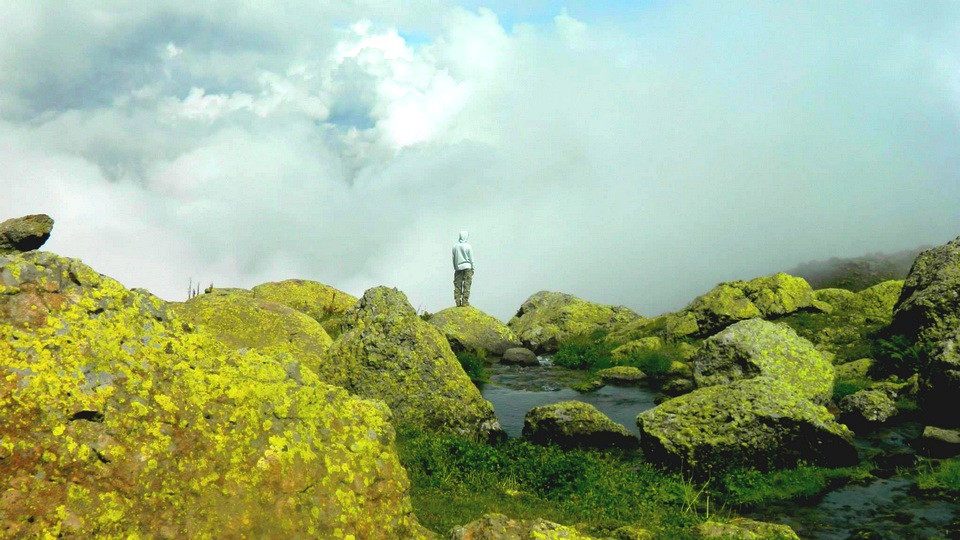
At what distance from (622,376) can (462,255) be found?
1935 centimetres

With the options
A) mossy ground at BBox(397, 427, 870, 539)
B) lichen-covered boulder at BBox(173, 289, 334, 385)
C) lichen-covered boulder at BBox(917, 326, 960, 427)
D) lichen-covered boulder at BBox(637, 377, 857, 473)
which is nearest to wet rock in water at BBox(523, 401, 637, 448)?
mossy ground at BBox(397, 427, 870, 539)

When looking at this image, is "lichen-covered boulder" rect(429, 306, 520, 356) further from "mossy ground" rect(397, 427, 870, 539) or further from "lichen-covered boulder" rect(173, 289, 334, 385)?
"mossy ground" rect(397, 427, 870, 539)

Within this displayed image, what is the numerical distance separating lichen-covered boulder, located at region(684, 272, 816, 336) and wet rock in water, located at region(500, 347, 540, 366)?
8.80 metres

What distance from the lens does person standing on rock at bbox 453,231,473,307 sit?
48.7 m

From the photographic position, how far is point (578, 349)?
3991 cm

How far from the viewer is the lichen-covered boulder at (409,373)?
19.8 meters

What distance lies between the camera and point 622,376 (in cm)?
3212

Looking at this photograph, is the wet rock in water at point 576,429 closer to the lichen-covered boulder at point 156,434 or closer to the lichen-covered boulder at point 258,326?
the lichen-covered boulder at point 258,326

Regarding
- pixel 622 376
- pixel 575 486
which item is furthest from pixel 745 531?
pixel 622 376

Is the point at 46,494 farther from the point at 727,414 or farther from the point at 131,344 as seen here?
the point at 727,414

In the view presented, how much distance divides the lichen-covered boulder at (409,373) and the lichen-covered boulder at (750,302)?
2070 cm

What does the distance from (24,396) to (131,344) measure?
3.96 feet

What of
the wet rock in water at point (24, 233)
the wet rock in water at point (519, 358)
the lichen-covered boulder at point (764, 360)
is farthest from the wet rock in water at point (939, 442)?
the wet rock in water at point (24, 233)

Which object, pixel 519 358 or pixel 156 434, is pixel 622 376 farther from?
pixel 156 434
